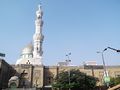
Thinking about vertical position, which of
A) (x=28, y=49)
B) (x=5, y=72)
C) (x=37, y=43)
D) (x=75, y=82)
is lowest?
(x=75, y=82)

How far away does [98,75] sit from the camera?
6631 centimetres

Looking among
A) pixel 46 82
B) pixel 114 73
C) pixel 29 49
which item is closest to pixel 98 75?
pixel 114 73

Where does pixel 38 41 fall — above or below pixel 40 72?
above

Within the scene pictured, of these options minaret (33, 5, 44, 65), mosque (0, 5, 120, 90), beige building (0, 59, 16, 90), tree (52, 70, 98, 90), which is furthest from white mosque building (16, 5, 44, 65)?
tree (52, 70, 98, 90)

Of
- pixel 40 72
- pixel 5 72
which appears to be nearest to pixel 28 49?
pixel 40 72

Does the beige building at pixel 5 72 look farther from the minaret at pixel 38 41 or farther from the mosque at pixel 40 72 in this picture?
the minaret at pixel 38 41

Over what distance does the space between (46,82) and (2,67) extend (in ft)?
47.2

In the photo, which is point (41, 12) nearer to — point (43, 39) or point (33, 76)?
point (43, 39)

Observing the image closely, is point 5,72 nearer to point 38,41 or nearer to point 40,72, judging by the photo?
point 40,72

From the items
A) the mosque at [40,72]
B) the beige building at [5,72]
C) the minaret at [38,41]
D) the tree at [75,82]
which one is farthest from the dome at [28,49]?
the tree at [75,82]

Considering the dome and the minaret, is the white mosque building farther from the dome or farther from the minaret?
the dome

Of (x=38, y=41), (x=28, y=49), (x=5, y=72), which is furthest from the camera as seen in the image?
(x=28, y=49)

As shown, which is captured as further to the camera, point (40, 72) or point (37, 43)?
point (37, 43)

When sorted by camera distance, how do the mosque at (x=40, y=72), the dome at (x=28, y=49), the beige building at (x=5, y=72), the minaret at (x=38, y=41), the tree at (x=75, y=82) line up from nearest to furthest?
the tree at (x=75, y=82)
the beige building at (x=5, y=72)
the mosque at (x=40, y=72)
the minaret at (x=38, y=41)
the dome at (x=28, y=49)
